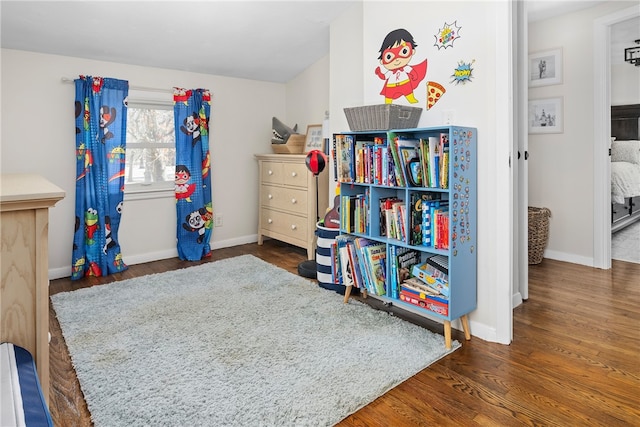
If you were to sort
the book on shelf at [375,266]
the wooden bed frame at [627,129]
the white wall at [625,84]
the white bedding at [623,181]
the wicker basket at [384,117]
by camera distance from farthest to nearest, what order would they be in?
the white wall at [625,84], the wooden bed frame at [627,129], the white bedding at [623,181], the book on shelf at [375,266], the wicker basket at [384,117]

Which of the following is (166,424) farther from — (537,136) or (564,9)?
(564,9)

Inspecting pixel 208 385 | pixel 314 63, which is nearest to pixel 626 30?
pixel 314 63

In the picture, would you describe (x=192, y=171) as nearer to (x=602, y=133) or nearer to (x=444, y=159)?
(x=444, y=159)

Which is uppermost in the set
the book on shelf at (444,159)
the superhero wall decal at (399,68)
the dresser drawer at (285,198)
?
the superhero wall decal at (399,68)

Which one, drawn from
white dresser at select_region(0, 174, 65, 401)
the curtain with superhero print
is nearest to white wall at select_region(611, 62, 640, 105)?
the curtain with superhero print

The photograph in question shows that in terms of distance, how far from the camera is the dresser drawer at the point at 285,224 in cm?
408

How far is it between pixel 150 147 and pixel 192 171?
0.46 m

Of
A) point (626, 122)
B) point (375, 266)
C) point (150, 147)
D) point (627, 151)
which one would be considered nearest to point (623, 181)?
point (627, 151)

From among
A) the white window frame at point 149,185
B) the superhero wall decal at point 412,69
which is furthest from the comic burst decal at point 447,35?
the white window frame at point 149,185

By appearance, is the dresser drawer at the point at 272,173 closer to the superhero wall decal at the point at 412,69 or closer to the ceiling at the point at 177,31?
the ceiling at the point at 177,31

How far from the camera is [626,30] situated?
4566 mm

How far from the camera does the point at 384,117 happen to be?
2449 millimetres

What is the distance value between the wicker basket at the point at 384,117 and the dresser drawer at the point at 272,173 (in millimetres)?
1736

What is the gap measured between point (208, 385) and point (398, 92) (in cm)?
215
